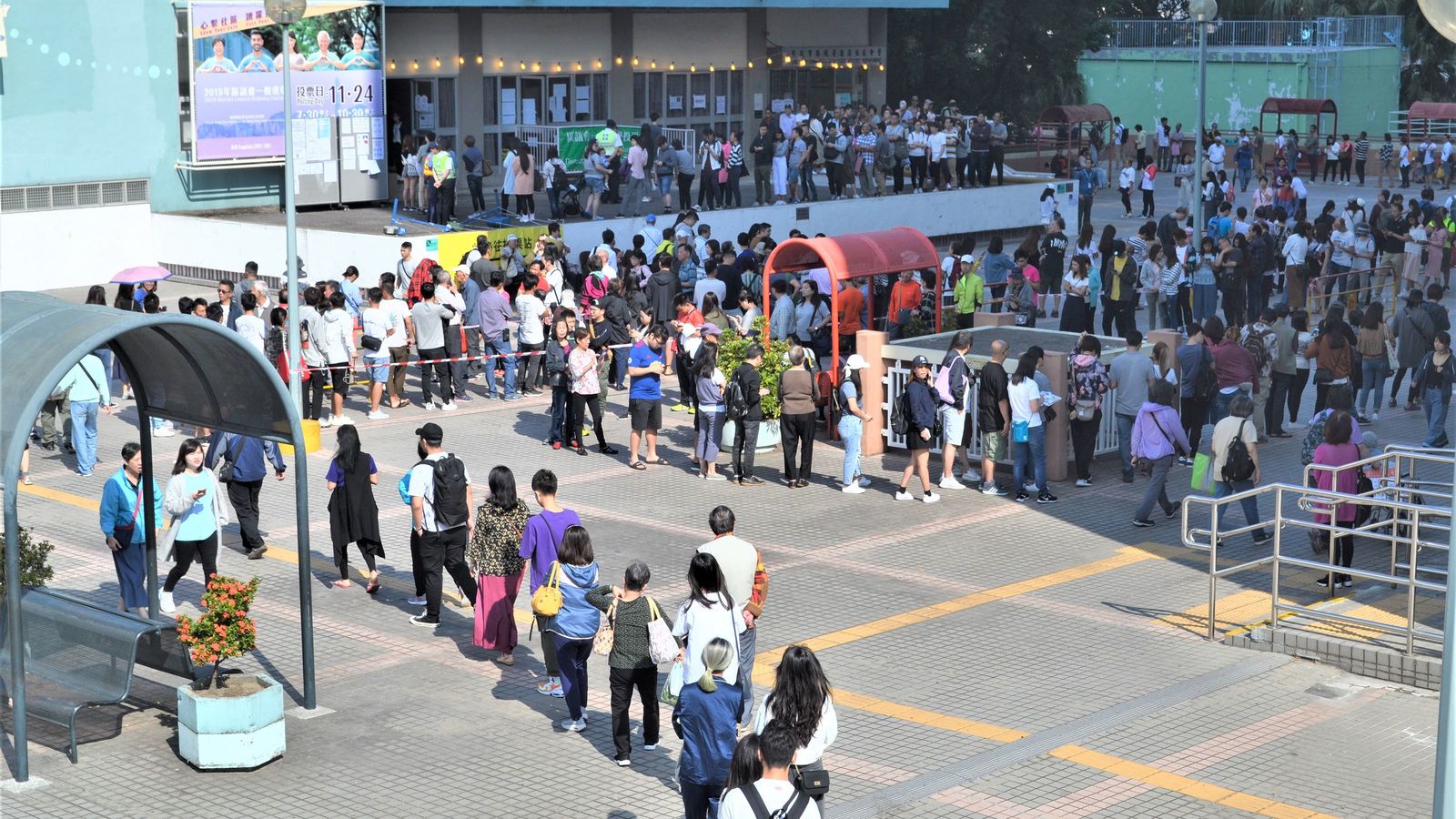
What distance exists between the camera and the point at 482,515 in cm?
1233

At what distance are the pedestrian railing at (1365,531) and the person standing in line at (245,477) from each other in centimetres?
758

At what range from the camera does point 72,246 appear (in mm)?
30734

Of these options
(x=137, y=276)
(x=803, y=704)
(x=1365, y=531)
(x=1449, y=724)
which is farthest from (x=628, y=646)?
(x=137, y=276)

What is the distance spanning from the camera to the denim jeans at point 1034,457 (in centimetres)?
1741

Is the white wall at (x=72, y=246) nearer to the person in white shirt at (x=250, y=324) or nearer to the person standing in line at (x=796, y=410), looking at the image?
the person in white shirt at (x=250, y=324)

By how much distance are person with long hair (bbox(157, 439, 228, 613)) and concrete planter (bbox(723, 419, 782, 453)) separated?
6485 mm

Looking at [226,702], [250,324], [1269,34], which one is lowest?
[226,702]

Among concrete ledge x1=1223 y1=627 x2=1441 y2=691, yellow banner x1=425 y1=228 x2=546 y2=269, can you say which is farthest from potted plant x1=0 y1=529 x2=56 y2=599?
yellow banner x1=425 y1=228 x2=546 y2=269

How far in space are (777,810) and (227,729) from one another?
465 cm

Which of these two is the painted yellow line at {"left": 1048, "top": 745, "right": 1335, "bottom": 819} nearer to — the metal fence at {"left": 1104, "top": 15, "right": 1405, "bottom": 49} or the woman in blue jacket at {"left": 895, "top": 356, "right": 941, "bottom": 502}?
the woman in blue jacket at {"left": 895, "top": 356, "right": 941, "bottom": 502}

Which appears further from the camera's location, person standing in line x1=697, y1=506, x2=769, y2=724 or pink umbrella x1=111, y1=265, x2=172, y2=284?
pink umbrella x1=111, y1=265, x2=172, y2=284

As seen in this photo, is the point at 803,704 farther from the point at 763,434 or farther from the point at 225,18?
the point at 225,18

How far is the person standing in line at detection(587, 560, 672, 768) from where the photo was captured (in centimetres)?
1020

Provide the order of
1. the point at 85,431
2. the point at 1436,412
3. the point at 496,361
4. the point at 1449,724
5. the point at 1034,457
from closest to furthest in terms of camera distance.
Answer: the point at 1449,724
the point at 1034,457
the point at 85,431
the point at 1436,412
the point at 496,361
